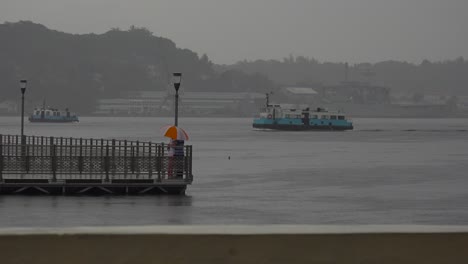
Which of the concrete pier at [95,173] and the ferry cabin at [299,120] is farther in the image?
the ferry cabin at [299,120]

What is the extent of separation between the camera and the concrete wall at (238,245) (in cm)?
481

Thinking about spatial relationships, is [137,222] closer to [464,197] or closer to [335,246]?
[464,197]

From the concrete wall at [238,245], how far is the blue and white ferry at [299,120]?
558ft

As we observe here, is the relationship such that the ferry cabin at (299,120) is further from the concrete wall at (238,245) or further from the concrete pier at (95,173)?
the concrete wall at (238,245)

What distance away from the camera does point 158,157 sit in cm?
3478

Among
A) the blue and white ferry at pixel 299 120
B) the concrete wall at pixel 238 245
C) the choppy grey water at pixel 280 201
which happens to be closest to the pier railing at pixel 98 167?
the choppy grey water at pixel 280 201

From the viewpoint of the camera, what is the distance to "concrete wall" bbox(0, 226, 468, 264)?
4.81 m

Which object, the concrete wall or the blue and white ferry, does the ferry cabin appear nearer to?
the blue and white ferry

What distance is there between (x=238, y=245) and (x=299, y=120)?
176 meters

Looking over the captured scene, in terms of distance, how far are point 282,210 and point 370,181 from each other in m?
21.1

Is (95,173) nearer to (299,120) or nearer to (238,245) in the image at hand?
(238,245)

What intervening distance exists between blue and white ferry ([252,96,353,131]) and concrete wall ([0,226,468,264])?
17012 cm

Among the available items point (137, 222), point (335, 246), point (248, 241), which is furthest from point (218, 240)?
point (137, 222)

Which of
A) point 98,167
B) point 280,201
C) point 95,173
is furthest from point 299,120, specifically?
point 98,167
